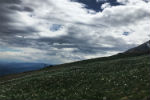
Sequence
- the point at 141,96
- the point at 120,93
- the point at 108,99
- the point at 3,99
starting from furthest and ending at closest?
the point at 3,99
the point at 120,93
the point at 108,99
the point at 141,96

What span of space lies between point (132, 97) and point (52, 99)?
8709 mm

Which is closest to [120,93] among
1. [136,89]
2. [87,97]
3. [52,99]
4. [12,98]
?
[136,89]

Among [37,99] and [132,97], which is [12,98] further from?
[132,97]

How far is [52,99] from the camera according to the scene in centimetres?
2061

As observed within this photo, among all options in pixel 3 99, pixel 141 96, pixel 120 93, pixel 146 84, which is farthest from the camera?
pixel 3 99

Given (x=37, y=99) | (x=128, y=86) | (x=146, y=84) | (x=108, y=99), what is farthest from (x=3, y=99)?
(x=146, y=84)

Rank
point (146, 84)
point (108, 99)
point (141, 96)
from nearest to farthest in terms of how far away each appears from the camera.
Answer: point (141, 96)
point (108, 99)
point (146, 84)

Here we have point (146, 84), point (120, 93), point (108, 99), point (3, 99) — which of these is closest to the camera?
point (108, 99)

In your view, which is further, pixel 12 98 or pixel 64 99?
pixel 12 98

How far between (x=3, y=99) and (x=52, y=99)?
23.2ft

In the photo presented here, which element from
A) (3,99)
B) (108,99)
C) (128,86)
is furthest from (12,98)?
(128,86)

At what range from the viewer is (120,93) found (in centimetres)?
1947

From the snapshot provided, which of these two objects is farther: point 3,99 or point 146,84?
point 3,99

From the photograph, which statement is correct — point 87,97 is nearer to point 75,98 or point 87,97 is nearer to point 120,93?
point 75,98
